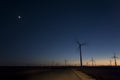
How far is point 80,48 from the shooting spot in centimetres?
9838

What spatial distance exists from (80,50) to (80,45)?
1.98 metres

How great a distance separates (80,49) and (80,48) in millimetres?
403

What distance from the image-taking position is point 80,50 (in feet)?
322

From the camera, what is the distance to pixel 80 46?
98.6 meters

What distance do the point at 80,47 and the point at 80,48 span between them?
387 millimetres

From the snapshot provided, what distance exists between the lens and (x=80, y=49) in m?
98.2

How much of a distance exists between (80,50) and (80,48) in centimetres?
82

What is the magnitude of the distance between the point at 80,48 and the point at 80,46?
793mm

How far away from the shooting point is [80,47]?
98.4 metres

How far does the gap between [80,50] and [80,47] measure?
1.19 meters

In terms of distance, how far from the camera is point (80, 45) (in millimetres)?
98562

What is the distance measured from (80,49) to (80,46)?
1195 mm

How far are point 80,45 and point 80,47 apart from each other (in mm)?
793
